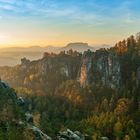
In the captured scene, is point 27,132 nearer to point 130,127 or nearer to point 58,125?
point 58,125

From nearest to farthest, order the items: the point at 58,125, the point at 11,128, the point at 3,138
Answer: the point at 3,138, the point at 11,128, the point at 58,125

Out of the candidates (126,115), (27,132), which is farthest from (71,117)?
(27,132)

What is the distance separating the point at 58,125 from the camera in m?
162

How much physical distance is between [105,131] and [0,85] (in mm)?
49824

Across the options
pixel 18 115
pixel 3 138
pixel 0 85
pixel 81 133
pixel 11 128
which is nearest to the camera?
pixel 3 138

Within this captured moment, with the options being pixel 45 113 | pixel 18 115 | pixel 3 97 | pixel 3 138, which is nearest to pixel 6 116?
pixel 18 115

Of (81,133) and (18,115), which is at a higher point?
(18,115)

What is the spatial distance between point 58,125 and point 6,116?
43779 millimetres

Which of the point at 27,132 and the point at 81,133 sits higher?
the point at 27,132

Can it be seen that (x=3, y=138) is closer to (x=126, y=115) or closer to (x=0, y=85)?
(x=0, y=85)

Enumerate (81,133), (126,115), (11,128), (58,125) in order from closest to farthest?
(11,128)
(81,133)
(58,125)
(126,115)

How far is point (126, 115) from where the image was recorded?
18850 cm

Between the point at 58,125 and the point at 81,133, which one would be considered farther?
the point at 58,125

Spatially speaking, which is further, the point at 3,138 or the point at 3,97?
the point at 3,97
